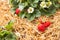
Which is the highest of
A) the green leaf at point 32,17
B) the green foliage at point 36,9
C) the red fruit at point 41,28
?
the green foliage at point 36,9

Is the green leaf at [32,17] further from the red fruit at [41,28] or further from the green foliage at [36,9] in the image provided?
the red fruit at [41,28]

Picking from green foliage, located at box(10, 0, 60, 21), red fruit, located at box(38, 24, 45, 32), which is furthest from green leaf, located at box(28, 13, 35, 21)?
red fruit, located at box(38, 24, 45, 32)

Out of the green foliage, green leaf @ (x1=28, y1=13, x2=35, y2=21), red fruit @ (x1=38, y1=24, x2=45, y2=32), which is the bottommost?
red fruit @ (x1=38, y1=24, x2=45, y2=32)

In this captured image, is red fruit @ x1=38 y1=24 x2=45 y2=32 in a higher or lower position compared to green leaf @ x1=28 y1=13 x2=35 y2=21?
lower

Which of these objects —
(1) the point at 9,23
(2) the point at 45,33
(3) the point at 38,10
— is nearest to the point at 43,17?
(3) the point at 38,10

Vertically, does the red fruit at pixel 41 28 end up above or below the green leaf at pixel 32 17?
below

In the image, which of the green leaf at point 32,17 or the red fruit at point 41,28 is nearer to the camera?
the red fruit at point 41,28

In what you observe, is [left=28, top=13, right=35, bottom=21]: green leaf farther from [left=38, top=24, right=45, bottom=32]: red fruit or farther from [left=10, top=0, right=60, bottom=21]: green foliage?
[left=38, top=24, right=45, bottom=32]: red fruit

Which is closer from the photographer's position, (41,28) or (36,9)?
(41,28)

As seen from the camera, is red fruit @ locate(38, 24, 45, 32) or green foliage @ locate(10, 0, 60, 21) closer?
red fruit @ locate(38, 24, 45, 32)

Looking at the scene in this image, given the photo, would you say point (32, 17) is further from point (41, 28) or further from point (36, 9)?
point (41, 28)

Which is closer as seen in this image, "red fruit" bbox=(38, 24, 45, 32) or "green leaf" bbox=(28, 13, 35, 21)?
"red fruit" bbox=(38, 24, 45, 32)

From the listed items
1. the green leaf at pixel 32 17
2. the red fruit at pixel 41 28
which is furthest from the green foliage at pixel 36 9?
the red fruit at pixel 41 28

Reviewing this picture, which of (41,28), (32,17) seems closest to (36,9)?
(32,17)
